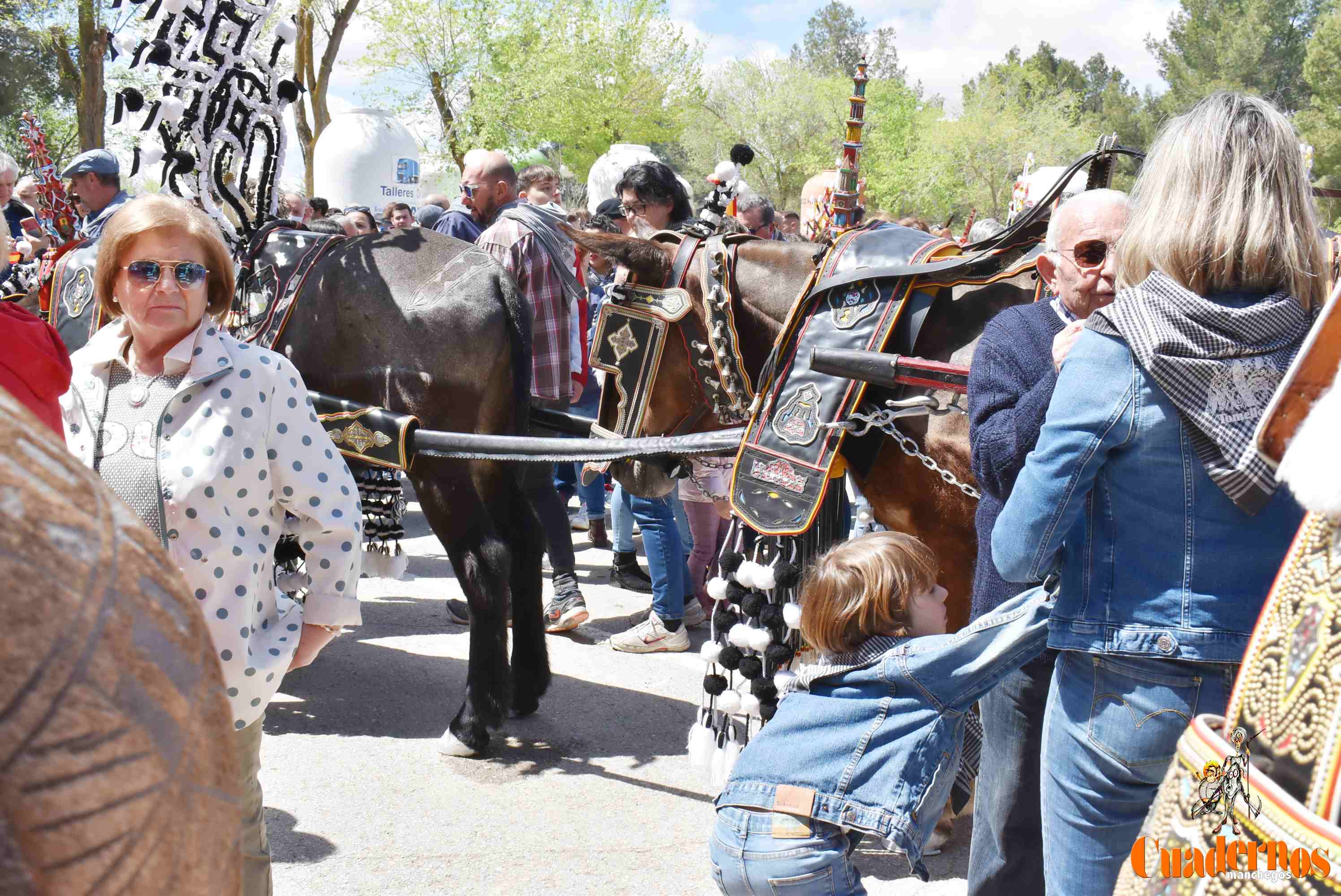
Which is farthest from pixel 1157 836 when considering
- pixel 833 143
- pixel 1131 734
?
pixel 833 143

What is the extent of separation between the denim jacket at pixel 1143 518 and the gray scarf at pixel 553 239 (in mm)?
3782

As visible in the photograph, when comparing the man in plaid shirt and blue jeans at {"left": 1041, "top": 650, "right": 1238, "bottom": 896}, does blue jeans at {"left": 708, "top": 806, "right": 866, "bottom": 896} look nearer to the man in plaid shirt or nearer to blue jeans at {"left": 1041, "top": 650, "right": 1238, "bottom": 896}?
blue jeans at {"left": 1041, "top": 650, "right": 1238, "bottom": 896}

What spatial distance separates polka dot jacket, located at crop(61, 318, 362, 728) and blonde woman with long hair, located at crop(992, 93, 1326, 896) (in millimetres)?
1348

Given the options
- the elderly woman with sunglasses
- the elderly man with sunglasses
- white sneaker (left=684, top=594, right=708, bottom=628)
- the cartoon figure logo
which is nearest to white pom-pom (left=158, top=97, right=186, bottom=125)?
the elderly woman with sunglasses

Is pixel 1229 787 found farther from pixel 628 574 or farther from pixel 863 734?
pixel 628 574

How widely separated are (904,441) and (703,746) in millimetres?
1173

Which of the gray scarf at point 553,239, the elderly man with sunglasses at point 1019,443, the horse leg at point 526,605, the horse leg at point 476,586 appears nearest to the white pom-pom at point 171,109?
the gray scarf at point 553,239

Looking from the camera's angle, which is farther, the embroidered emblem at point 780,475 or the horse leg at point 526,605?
the horse leg at point 526,605

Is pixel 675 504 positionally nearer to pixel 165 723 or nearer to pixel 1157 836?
pixel 1157 836

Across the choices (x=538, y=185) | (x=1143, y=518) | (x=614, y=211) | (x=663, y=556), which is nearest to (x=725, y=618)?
(x=1143, y=518)

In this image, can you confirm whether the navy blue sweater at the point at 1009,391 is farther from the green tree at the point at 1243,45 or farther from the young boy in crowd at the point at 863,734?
the green tree at the point at 1243,45

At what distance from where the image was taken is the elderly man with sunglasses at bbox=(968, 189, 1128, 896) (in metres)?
2.04

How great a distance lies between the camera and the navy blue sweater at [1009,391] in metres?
2.00

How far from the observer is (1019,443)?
2002 mm
